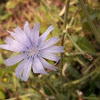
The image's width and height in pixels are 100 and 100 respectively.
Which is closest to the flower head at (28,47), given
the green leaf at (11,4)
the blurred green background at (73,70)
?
the blurred green background at (73,70)

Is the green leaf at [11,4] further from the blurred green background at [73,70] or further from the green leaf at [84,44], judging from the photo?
the green leaf at [84,44]

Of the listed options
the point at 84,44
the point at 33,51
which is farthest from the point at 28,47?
the point at 84,44

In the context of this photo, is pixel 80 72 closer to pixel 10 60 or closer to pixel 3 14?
pixel 10 60

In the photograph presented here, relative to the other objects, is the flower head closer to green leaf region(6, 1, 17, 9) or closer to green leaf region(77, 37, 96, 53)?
green leaf region(77, 37, 96, 53)

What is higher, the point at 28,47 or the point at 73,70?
the point at 28,47

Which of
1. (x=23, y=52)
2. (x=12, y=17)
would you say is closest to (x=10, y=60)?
(x=23, y=52)

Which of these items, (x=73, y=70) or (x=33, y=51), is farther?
(x=73, y=70)

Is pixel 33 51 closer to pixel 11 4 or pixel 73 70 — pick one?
pixel 73 70

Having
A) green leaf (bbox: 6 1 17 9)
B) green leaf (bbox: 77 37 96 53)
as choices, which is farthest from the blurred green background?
green leaf (bbox: 6 1 17 9)
